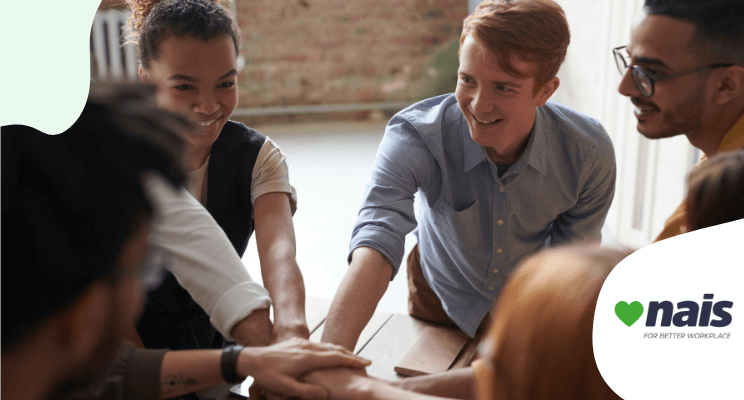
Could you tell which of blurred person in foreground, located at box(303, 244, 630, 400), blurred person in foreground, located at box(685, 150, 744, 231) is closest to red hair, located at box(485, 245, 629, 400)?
blurred person in foreground, located at box(303, 244, 630, 400)

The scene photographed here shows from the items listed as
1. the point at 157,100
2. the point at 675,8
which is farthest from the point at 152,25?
the point at 675,8

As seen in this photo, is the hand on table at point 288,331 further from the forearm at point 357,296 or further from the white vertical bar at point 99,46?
the white vertical bar at point 99,46

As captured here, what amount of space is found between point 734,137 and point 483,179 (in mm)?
353

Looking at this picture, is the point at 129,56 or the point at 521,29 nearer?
the point at 129,56

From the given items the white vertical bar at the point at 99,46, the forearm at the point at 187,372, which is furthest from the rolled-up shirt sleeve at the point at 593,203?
the white vertical bar at the point at 99,46

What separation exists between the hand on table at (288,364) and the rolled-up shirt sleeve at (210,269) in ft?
0.17

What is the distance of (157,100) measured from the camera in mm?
513

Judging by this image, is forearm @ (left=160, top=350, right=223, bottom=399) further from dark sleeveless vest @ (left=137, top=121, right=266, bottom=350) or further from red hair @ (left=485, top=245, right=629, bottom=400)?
red hair @ (left=485, top=245, right=629, bottom=400)

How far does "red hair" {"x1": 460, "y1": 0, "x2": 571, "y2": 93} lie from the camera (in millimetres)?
684

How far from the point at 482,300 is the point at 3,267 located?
67 cm

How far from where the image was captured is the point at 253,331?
0.60 metres

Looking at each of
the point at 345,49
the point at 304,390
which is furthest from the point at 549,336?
the point at 345,49

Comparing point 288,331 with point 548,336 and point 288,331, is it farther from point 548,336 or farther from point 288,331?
point 548,336

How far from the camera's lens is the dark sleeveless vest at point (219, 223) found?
1.86 feet
